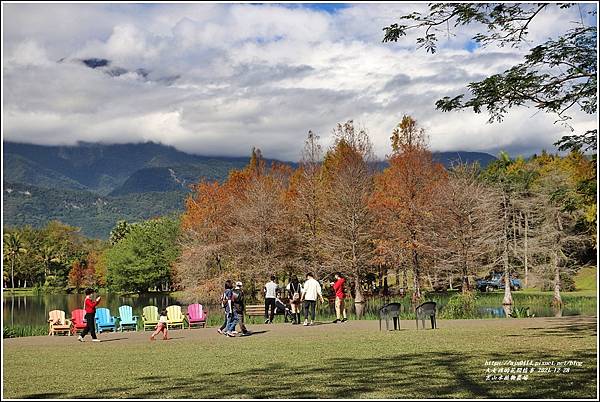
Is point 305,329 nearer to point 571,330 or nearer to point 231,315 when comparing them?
point 231,315

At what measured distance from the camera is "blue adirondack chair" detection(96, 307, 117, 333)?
2441cm

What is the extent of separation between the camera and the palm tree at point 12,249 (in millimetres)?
99562

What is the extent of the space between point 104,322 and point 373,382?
17.6 m

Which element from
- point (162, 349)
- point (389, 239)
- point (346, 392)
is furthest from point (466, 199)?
point (346, 392)

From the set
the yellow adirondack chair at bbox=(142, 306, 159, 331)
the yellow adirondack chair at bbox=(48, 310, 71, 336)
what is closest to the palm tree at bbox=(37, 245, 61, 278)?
the yellow adirondack chair at bbox=(142, 306, 159, 331)

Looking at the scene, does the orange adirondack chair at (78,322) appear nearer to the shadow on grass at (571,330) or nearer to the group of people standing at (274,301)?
→ the group of people standing at (274,301)

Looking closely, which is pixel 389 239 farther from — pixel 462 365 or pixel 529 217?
pixel 462 365

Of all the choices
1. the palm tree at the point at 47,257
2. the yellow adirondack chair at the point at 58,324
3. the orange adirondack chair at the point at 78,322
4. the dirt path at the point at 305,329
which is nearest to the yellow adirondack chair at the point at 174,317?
the dirt path at the point at 305,329

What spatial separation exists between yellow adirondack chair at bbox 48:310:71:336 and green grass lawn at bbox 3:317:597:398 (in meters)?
3.34

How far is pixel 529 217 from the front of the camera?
46781 mm

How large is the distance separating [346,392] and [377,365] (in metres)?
2.85

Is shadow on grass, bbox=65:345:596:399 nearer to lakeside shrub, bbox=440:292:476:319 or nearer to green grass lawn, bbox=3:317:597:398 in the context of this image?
green grass lawn, bbox=3:317:597:398

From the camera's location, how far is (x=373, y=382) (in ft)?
32.1

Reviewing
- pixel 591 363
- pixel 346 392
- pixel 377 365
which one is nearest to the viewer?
pixel 346 392
